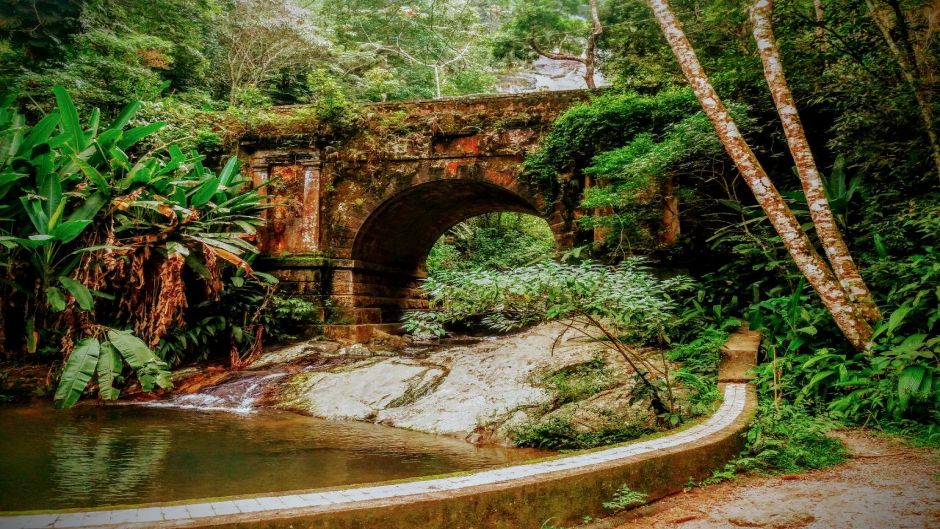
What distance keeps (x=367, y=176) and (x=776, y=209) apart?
769 centimetres

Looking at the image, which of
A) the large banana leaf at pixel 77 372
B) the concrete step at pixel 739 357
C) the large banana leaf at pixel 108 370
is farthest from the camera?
the large banana leaf at pixel 108 370

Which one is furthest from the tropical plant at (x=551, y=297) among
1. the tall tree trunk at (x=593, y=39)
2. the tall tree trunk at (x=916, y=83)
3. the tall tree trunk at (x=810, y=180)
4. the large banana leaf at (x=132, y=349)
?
the tall tree trunk at (x=593, y=39)

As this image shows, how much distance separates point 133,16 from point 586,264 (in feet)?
39.2

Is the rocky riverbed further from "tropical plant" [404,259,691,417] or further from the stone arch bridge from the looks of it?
the stone arch bridge

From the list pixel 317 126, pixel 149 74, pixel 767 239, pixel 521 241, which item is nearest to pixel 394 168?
pixel 317 126

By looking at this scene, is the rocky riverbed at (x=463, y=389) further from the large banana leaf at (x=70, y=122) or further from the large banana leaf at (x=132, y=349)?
the large banana leaf at (x=70, y=122)

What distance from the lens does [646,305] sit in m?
3.94

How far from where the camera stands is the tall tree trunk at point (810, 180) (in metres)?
4.63

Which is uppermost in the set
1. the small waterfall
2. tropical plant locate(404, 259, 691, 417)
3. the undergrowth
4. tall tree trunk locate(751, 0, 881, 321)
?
tall tree trunk locate(751, 0, 881, 321)

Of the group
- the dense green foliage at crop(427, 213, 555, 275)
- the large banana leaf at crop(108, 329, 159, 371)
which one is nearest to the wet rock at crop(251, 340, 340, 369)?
the large banana leaf at crop(108, 329, 159, 371)

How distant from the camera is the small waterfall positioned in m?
6.61

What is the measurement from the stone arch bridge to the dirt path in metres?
7.06

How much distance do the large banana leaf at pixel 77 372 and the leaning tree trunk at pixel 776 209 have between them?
6.87 metres

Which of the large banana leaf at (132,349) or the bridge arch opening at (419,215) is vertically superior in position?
the bridge arch opening at (419,215)
